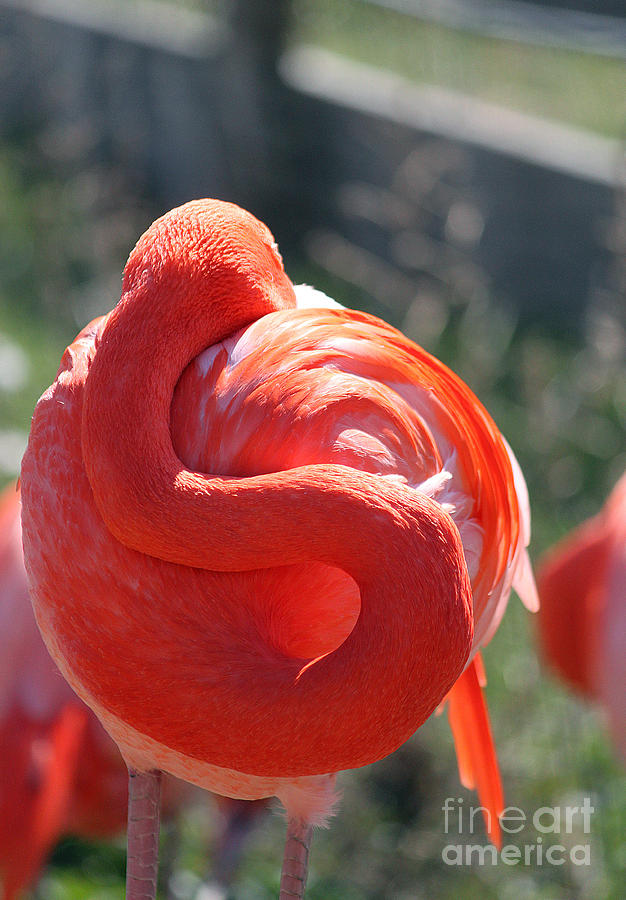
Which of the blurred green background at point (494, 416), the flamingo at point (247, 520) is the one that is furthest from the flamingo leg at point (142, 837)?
the blurred green background at point (494, 416)

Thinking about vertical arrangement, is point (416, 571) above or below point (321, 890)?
above

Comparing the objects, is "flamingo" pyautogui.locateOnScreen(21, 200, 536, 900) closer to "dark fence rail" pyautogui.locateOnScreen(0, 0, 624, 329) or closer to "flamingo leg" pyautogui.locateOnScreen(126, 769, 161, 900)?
"flamingo leg" pyautogui.locateOnScreen(126, 769, 161, 900)

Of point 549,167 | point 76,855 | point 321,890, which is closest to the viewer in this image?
point 321,890

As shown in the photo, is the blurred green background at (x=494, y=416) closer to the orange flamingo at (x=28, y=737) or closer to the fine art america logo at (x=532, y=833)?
the fine art america logo at (x=532, y=833)

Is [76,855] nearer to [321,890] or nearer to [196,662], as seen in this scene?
[321,890]

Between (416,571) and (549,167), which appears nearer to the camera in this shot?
(416,571)

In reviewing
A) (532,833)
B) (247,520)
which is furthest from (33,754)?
(247,520)

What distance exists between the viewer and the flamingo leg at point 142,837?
2.80ft

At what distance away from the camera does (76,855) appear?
200 cm

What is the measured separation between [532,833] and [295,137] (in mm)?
3272

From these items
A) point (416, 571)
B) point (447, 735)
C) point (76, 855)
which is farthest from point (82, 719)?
point (416, 571)

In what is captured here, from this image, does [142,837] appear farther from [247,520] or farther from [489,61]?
[489,61]

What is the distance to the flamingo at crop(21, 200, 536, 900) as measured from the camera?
64cm

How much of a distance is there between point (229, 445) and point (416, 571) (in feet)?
0.51
